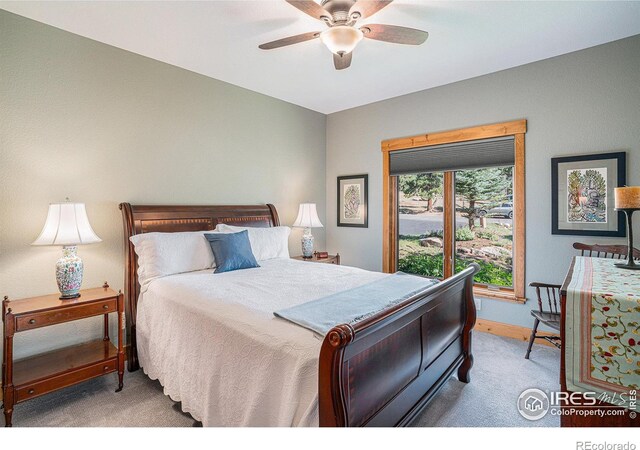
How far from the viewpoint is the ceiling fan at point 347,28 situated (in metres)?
1.98

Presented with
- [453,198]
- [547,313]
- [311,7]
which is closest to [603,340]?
[547,313]

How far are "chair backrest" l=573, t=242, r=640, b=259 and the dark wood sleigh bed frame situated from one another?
3.74 feet

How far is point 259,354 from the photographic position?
5.10 ft

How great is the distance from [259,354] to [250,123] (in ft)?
10.4

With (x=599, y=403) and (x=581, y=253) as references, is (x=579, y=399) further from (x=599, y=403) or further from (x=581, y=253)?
Result: (x=581, y=253)

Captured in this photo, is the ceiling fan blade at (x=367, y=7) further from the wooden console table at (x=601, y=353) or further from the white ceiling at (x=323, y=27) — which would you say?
the wooden console table at (x=601, y=353)

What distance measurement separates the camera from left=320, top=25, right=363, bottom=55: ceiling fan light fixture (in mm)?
→ 2096

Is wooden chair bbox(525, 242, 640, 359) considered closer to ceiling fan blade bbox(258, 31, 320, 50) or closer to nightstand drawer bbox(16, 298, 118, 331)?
ceiling fan blade bbox(258, 31, 320, 50)

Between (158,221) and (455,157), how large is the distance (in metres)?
3.29

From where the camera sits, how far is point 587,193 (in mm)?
2988

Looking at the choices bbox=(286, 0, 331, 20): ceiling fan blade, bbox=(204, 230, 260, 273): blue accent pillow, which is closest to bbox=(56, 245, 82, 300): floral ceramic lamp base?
bbox=(204, 230, 260, 273): blue accent pillow
